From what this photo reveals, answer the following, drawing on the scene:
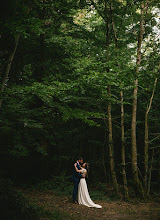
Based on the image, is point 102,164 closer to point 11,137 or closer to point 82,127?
point 82,127

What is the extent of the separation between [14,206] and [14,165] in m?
8.84

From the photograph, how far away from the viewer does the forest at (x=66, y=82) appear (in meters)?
6.59

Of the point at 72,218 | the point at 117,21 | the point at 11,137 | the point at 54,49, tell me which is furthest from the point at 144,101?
the point at 72,218

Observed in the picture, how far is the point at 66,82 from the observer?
1159 cm

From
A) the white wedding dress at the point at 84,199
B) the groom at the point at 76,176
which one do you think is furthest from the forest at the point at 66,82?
the groom at the point at 76,176

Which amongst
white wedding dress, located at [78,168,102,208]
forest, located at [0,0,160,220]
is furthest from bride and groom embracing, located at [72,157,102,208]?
forest, located at [0,0,160,220]

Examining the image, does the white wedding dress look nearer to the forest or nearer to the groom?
the groom

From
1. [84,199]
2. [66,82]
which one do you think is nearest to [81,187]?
[84,199]

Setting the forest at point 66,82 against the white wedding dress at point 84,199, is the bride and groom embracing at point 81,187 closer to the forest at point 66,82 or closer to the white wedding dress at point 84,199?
the white wedding dress at point 84,199

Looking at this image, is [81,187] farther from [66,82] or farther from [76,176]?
[66,82]

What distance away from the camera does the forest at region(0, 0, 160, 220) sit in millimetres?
6586

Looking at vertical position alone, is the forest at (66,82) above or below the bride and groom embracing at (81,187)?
above

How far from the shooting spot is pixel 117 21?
37.5ft

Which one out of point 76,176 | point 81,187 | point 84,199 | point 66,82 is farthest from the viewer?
point 66,82
